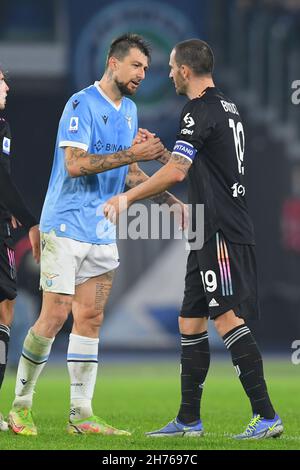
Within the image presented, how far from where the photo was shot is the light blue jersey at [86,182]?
26.7ft

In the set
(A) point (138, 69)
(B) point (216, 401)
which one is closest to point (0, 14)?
(B) point (216, 401)

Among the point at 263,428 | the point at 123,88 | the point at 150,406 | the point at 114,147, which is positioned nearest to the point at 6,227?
the point at 114,147

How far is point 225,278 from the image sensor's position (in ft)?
25.6

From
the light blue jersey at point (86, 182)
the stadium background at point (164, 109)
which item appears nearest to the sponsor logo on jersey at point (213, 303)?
the light blue jersey at point (86, 182)

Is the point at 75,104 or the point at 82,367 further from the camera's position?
the point at 82,367

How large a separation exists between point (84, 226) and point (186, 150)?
94 cm

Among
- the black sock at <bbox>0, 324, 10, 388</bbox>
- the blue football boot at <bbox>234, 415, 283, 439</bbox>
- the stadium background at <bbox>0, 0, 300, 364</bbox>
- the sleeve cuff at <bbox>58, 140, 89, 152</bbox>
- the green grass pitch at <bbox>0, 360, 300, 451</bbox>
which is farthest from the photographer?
the stadium background at <bbox>0, 0, 300, 364</bbox>

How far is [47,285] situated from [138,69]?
149 cm

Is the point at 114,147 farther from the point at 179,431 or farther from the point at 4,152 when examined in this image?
the point at 179,431

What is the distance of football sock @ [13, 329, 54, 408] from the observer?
26.5 ft

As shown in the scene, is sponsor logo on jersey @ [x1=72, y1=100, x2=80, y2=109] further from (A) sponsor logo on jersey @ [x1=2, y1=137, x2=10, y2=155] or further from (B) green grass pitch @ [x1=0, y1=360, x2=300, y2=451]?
(B) green grass pitch @ [x1=0, y1=360, x2=300, y2=451]

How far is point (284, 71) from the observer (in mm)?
21688

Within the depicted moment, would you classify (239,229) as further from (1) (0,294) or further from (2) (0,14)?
(2) (0,14)

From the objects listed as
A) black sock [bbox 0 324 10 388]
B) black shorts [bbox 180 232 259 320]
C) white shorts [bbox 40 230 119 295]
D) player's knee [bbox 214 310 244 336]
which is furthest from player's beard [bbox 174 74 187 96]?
black sock [bbox 0 324 10 388]
